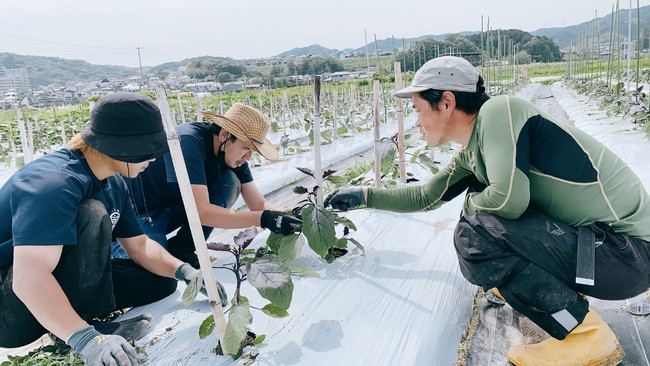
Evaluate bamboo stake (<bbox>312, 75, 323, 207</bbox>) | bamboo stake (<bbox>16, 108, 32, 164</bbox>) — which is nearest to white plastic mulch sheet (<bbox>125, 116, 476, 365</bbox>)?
bamboo stake (<bbox>312, 75, 323, 207</bbox>)

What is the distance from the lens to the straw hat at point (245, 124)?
1.98 meters

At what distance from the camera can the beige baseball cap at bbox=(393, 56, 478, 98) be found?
1471 millimetres

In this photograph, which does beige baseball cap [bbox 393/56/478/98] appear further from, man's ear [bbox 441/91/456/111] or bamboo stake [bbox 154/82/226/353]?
bamboo stake [bbox 154/82/226/353]

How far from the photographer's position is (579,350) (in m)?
1.35

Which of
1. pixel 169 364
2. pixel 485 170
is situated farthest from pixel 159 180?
pixel 485 170

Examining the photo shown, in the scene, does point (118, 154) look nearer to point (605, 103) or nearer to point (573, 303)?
point (573, 303)

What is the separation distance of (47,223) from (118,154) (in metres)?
0.27

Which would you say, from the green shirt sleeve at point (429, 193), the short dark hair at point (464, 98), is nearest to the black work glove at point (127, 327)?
the green shirt sleeve at point (429, 193)

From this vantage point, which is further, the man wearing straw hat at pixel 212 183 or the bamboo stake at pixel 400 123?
the bamboo stake at pixel 400 123

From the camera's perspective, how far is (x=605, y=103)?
7297mm

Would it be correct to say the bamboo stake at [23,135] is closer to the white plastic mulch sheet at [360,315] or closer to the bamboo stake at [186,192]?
the white plastic mulch sheet at [360,315]

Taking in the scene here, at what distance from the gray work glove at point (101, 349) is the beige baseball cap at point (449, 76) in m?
1.18

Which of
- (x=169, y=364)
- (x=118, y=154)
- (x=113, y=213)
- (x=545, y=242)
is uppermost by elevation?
(x=118, y=154)

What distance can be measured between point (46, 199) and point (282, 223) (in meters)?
0.90
